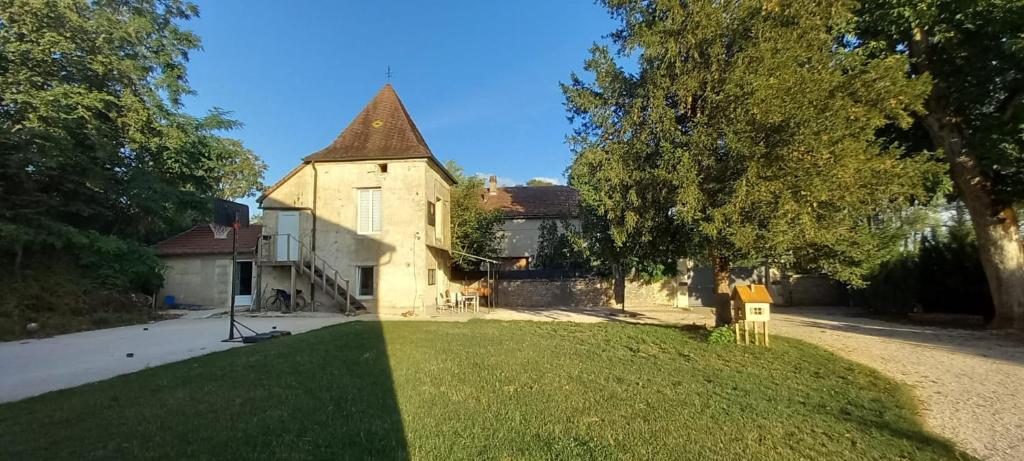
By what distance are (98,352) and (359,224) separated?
34.3 feet

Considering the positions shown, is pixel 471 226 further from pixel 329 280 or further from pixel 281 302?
pixel 281 302

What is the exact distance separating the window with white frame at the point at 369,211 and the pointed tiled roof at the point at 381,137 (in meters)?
1.37

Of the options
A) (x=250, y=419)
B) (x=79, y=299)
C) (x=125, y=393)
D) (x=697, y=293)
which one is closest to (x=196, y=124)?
(x=79, y=299)

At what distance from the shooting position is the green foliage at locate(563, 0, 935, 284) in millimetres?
8266

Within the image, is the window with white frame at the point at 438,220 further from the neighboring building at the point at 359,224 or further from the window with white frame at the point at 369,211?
the window with white frame at the point at 369,211

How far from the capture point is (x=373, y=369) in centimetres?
669

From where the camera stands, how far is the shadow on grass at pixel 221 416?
11.8ft

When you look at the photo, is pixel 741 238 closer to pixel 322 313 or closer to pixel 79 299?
pixel 322 313

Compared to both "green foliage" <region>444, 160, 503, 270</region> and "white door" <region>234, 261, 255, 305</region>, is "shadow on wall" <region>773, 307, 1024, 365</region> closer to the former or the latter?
"green foliage" <region>444, 160, 503, 270</region>

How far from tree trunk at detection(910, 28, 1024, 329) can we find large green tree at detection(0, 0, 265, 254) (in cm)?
2351

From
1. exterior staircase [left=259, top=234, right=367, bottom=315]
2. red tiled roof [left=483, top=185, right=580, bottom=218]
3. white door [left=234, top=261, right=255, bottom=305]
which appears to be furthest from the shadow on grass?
red tiled roof [left=483, top=185, right=580, bottom=218]

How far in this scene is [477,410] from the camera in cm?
462

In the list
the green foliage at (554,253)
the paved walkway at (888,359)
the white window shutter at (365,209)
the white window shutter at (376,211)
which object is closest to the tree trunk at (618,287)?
the green foliage at (554,253)

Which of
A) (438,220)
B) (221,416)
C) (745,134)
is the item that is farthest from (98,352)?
(438,220)
